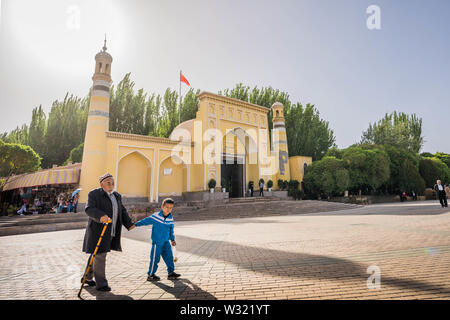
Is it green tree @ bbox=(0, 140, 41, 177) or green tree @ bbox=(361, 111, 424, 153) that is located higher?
green tree @ bbox=(361, 111, 424, 153)

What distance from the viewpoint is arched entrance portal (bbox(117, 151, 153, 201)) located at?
1789cm

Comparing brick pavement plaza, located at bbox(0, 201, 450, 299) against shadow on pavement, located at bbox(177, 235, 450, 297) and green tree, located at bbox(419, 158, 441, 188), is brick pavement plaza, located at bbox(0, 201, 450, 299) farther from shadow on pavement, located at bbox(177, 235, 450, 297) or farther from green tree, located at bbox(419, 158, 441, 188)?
green tree, located at bbox(419, 158, 441, 188)

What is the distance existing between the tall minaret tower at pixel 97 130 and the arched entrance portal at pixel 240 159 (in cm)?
1025

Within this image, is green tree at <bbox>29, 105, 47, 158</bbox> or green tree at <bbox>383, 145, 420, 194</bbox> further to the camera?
green tree at <bbox>29, 105, 47, 158</bbox>

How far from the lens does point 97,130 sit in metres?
16.2

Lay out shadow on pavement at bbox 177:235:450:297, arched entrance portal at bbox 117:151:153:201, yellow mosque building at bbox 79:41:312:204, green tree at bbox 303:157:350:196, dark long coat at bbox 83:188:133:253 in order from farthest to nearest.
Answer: green tree at bbox 303:157:350:196 → arched entrance portal at bbox 117:151:153:201 → yellow mosque building at bbox 79:41:312:204 → dark long coat at bbox 83:188:133:253 → shadow on pavement at bbox 177:235:450:297

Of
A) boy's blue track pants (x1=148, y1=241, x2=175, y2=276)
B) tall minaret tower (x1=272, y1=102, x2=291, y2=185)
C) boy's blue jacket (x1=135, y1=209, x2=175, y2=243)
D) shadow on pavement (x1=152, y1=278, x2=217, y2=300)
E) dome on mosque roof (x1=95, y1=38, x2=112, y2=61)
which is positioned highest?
dome on mosque roof (x1=95, y1=38, x2=112, y2=61)

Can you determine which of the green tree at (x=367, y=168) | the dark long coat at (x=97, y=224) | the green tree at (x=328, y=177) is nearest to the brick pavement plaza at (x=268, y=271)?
the dark long coat at (x=97, y=224)

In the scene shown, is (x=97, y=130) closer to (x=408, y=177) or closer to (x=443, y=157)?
(x=408, y=177)

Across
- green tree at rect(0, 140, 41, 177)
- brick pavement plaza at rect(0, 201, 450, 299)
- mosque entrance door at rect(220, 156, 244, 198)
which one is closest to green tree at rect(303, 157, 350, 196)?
mosque entrance door at rect(220, 156, 244, 198)

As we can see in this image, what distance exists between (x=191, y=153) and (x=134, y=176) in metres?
4.77

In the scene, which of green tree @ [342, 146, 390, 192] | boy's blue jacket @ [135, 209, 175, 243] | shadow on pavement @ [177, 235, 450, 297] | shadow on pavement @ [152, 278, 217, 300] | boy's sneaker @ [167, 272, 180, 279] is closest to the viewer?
shadow on pavement @ [152, 278, 217, 300]

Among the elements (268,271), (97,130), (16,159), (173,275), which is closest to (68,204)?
(97,130)

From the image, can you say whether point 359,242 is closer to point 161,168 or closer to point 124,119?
point 161,168
